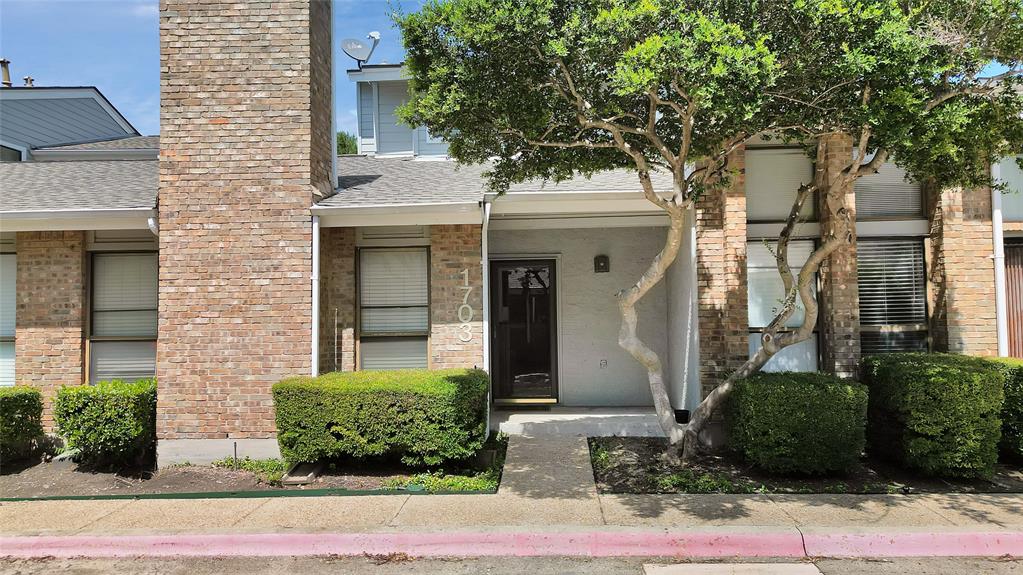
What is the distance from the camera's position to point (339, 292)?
28.4 ft

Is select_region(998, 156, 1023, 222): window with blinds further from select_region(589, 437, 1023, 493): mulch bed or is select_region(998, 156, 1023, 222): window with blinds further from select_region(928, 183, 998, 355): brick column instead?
select_region(589, 437, 1023, 493): mulch bed

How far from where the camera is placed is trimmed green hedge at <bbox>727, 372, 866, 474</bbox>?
645 centimetres

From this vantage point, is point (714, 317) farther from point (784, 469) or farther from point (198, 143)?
point (198, 143)

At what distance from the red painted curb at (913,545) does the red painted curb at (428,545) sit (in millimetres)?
199

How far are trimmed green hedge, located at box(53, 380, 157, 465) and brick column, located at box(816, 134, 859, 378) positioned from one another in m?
8.32

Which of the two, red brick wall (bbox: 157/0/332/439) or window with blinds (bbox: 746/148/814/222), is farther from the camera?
window with blinds (bbox: 746/148/814/222)

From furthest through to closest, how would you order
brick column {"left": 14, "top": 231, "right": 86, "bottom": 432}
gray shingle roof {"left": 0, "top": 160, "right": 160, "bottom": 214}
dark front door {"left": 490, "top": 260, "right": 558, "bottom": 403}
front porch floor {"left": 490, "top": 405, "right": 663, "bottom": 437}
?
1. dark front door {"left": 490, "top": 260, "right": 558, "bottom": 403}
2. brick column {"left": 14, "top": 231, "right": 86, "bottom": 432}
3. front porch floor {"left": 490, "top": 405, "right": 663, "bottom": 437}
4. gray shingle roof {"left": 0, "top": 160, "right": 160, "bottom": 214}

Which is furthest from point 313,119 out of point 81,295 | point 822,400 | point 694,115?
point 822,400

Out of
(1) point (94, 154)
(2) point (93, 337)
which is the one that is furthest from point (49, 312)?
(1) point (94, 154)

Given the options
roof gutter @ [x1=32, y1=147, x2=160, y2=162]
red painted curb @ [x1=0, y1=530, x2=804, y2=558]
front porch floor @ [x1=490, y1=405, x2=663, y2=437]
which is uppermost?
roof gutter @ [x1=32, y1=147, x2=160, y2=162]

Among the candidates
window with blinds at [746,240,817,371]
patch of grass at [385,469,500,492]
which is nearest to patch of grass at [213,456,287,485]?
patch of grass at [385,469,500,492]

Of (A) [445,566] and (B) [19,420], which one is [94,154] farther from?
(A) [445,566]

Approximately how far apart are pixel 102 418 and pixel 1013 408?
10046 millimetres

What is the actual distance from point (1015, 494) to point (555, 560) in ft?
15.3
